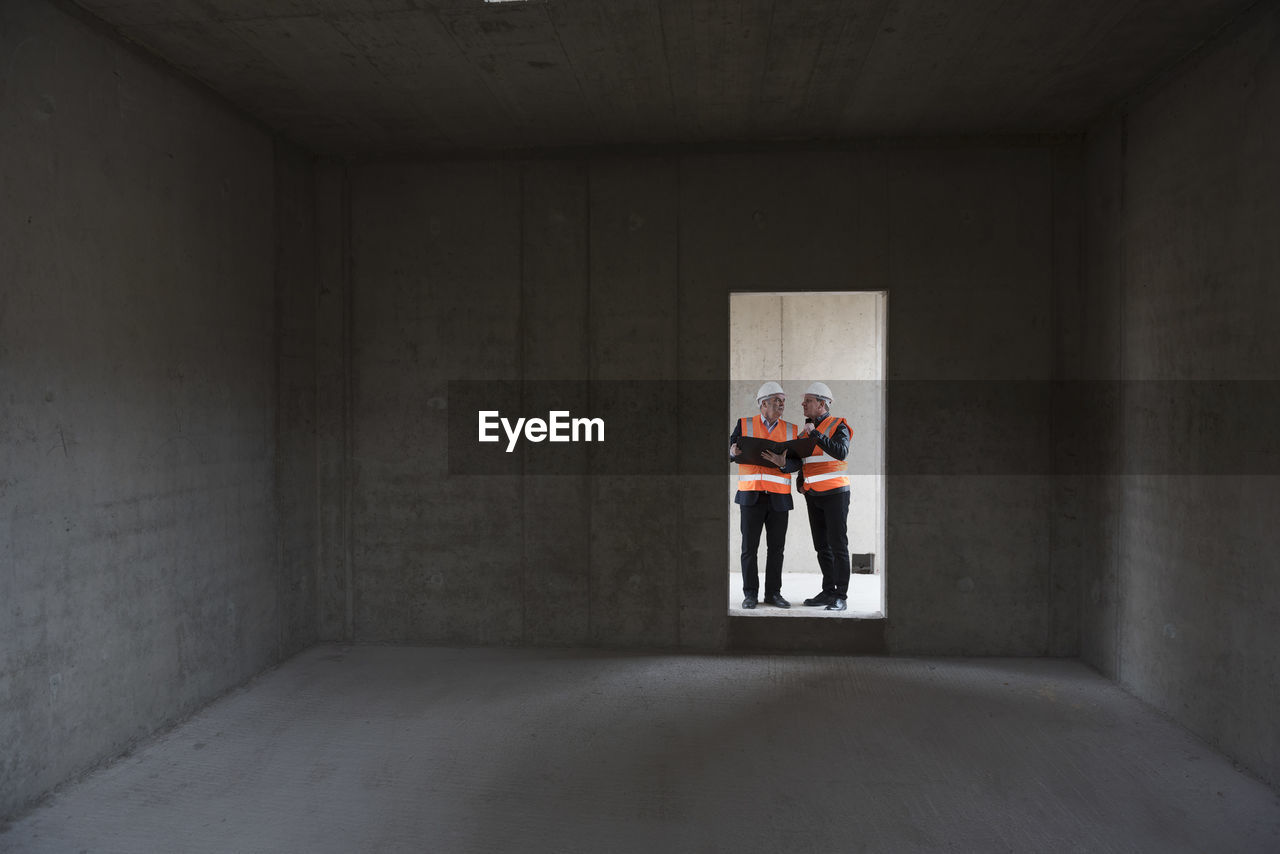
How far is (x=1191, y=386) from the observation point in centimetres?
392

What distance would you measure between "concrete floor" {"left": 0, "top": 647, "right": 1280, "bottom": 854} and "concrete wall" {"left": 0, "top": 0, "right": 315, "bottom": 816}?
0.37 m

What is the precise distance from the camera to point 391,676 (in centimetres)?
471

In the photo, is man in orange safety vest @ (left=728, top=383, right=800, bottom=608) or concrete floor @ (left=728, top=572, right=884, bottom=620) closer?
concrete floor @ (left=728, top=572, right=884, bottom=620)

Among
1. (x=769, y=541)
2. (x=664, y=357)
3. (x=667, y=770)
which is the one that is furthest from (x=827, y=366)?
(x=667, y=770)

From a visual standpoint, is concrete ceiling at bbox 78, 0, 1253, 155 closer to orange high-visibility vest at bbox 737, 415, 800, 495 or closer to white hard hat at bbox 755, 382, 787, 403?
white hard hat at bbox 755, 382, 787, 403

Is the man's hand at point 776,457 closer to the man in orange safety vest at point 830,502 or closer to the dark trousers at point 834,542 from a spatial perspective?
the man in orange safety vest at point 830,502

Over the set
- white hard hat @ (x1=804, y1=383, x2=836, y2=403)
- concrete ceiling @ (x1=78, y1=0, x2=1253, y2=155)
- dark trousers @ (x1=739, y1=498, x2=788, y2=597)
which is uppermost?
concrete ceiling @ (x1=78, y1=0, x2=1253, y2=155)

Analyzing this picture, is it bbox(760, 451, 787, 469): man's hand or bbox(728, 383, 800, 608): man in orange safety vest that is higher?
bbox(760, 451, 787, 469): man's hand

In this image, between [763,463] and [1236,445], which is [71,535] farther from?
[1236,445]

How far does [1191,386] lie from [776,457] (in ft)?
8.00

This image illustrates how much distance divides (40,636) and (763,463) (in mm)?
4066

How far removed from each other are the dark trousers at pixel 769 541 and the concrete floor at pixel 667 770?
0.95m

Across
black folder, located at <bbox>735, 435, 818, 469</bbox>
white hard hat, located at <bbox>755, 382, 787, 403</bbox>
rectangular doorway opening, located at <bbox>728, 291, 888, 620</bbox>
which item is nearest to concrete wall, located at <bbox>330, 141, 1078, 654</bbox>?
black folder, located at <bbox>735, 435, 818, 469</bbox>

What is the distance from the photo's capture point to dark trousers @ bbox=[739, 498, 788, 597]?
5648 mm
